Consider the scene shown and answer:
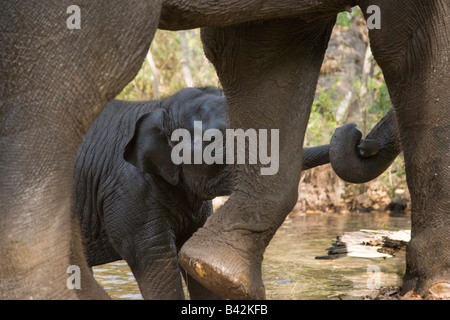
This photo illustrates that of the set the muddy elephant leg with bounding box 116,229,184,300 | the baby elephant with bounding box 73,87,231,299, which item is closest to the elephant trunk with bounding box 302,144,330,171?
the baby elephant with bounding box 73,87,231,299

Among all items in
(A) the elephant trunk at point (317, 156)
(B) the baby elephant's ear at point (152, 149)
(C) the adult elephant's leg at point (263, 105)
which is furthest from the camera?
(A) the elephant trunk at point (317, 156)

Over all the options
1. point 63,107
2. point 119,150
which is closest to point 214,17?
point 63,107

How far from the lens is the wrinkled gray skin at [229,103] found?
8.50 ft

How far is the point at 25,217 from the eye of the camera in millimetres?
2547

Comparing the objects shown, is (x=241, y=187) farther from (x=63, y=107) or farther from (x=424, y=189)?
(x=63, y=107)

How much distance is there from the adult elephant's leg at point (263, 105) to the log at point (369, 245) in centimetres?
207

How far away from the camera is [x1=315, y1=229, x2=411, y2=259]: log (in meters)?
5.79

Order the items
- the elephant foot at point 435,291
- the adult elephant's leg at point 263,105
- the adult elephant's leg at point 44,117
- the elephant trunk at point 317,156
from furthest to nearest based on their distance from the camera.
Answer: the elephant trunk at point 317,156 < the adult elephant's leg at point 263,105 < the elephant foot at point 435,291 < the adult elephant's leg at point 44,117

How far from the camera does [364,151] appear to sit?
4.10 metres

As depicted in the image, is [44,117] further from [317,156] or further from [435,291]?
[317,156]

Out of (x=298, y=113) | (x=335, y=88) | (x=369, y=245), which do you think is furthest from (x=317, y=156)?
(x=335, y=88)

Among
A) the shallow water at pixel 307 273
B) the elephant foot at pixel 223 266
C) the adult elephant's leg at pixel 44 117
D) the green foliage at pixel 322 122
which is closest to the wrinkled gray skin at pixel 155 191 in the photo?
the shallow water at pixel 307 273

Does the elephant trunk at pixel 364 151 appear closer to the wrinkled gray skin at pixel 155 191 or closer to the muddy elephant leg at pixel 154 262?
the wrinkled gray skin at pixel 155 191

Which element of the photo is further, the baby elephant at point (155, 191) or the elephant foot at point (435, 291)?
the baby elephant at point (155, 191)
